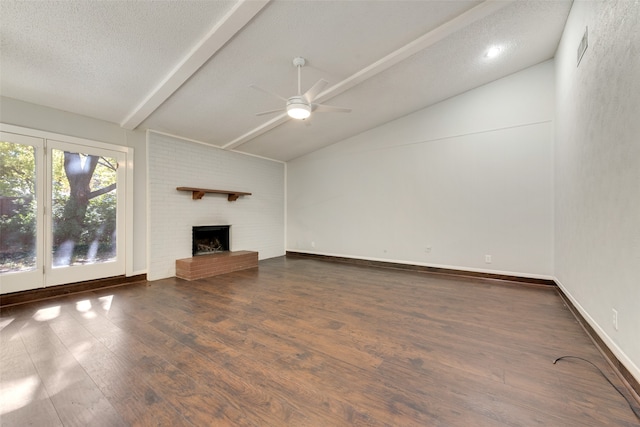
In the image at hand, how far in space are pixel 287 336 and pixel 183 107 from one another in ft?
12.5

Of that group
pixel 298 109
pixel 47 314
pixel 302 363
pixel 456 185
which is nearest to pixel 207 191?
pixel 47 314

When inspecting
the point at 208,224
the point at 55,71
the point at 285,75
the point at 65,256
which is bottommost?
the point at 65,256

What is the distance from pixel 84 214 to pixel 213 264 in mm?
2176

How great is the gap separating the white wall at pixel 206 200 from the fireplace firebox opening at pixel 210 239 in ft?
0.41

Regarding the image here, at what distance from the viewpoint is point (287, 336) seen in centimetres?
245

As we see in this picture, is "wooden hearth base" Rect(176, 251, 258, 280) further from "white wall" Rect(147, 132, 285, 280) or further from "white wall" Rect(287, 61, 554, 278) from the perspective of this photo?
"white wall" Rect(287, 61, 554, 278)

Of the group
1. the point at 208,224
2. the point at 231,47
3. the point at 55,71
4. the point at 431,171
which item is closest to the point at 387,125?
the point at 431,171

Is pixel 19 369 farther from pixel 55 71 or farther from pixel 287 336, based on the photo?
pixel 55 71

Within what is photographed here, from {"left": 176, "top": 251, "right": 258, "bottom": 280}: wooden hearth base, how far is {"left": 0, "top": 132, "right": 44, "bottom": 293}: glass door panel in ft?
6.11

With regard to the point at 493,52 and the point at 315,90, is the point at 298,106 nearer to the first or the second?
the point at 315,90

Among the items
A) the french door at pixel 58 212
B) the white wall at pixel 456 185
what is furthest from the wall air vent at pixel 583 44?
the french door at pixel 58 212

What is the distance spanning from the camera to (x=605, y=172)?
217 centimetres

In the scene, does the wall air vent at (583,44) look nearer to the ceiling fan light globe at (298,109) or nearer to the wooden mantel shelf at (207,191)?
the ceiling fan light globe at (298,109)

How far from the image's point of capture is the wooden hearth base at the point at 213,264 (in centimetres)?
471
